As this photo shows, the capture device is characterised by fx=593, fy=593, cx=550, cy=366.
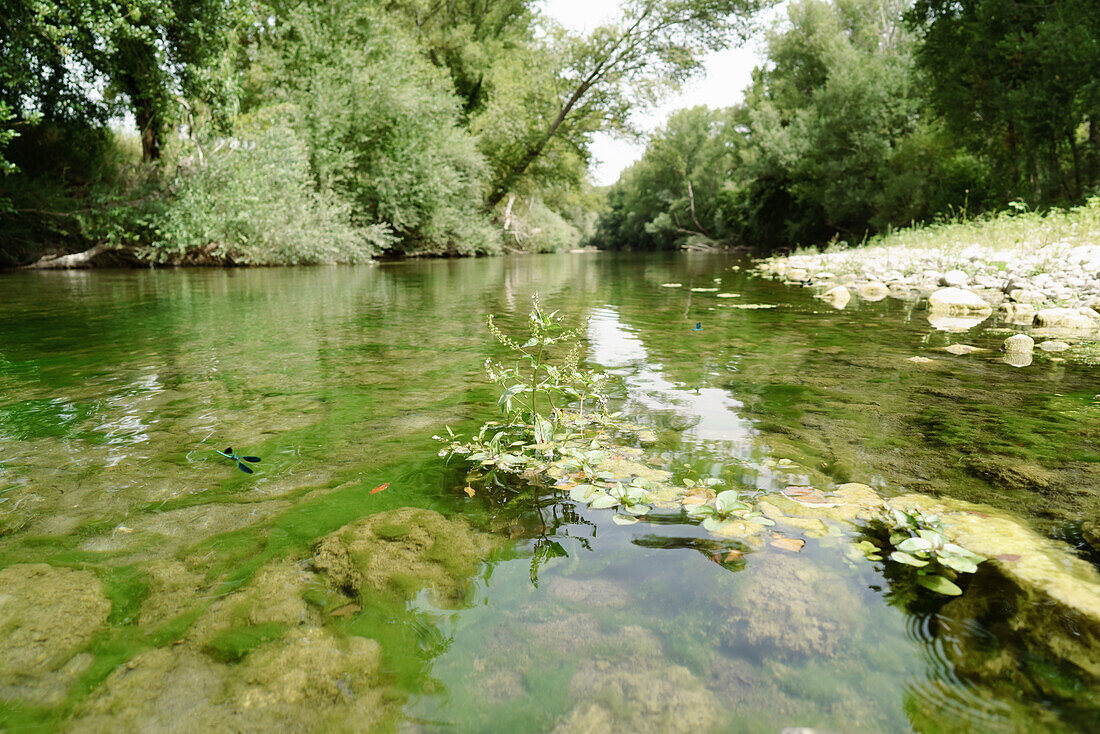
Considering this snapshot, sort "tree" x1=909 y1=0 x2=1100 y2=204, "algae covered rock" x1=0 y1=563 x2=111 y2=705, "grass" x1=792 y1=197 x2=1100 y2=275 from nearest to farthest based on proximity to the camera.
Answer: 1. "algae covered rock" x1=0 y1=563 x2=111 y2=705
2. "grass" x1=792 y1=197 x2=1100 y2=275
3. "tree" x1=909 y1=0 x2=1100 y2=204

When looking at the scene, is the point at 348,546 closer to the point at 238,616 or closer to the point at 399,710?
the point at 238,616

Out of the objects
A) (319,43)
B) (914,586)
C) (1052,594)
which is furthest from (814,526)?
(319,43)

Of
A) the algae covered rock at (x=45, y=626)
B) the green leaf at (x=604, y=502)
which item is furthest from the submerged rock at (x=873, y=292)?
the algae covered rock at (x=45, y=626)

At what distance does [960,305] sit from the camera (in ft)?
24.3

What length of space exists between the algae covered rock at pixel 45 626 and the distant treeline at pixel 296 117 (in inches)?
481

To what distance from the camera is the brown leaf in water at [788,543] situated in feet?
6.25

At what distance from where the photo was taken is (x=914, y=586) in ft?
5.57

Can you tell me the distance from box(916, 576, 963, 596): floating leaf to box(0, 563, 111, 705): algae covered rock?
218cm

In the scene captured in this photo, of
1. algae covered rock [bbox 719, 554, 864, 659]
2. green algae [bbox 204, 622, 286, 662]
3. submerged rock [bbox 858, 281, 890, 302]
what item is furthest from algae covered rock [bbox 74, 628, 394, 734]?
submerged rock [bbox 858, 281, 890, 302]

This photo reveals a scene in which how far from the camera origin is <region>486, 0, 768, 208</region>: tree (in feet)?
71.3

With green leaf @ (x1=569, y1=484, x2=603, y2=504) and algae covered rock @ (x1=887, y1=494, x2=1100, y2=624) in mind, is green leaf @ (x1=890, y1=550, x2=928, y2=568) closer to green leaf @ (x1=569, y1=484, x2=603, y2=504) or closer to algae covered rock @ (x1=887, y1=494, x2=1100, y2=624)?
algae covered rock @ (x1=887, y1=494, x2=1100, y2=624)

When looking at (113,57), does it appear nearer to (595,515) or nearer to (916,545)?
(595,515)

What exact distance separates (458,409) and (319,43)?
21814mm

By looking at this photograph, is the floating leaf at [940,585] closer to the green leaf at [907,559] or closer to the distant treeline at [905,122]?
the green leaf at [907,559]
